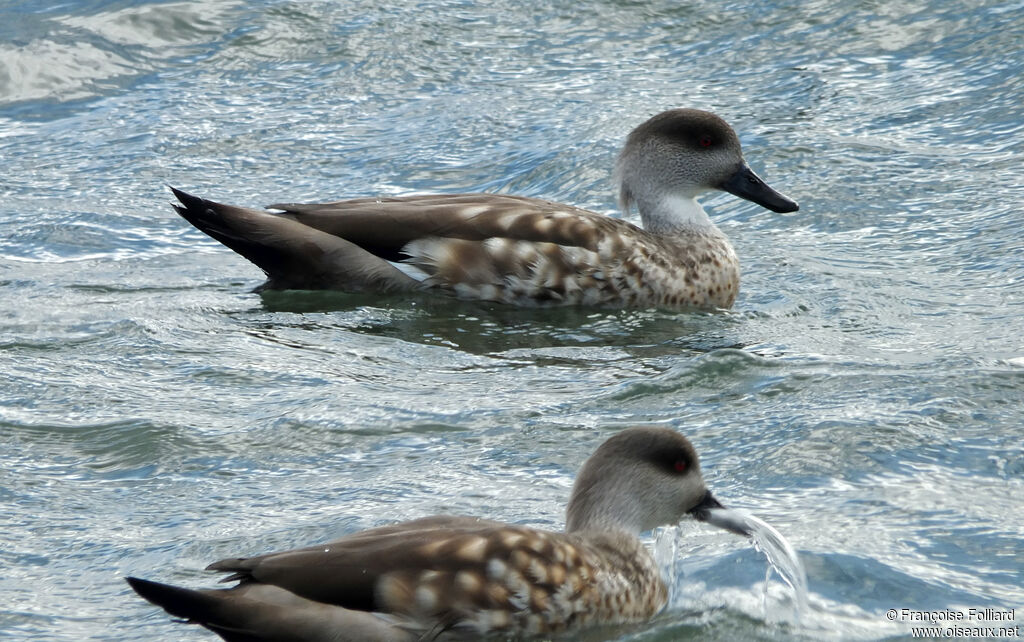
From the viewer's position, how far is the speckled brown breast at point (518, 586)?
546 centimetres

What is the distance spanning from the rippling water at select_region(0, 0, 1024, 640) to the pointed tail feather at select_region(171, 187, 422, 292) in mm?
168

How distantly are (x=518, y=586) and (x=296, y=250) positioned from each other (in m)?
4.72

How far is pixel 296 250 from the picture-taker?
32.7 ft

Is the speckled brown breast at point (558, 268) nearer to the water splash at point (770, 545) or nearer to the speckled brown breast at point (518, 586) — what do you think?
the water splash at point (770, 545)

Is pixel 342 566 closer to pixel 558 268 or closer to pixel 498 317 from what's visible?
pixel 498 317

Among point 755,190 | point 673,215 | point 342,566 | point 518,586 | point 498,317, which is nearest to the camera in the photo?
point 342,566

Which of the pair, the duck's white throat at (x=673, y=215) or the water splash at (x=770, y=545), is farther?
the duck's white throat at (x=673, y=215)

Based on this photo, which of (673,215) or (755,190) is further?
(755,190)

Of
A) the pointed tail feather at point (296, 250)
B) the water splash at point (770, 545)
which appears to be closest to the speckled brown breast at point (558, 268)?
the pointed tail feather at point (296, 250)

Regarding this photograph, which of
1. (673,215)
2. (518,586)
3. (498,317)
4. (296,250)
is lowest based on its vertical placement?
(498,317)

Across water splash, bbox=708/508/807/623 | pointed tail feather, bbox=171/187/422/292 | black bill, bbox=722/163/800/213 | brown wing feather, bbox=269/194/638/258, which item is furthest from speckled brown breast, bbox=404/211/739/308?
water splash, bbox=708/508/807/623

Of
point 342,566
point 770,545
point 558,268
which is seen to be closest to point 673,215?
point 558,268

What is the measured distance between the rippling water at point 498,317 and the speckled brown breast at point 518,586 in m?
0.17

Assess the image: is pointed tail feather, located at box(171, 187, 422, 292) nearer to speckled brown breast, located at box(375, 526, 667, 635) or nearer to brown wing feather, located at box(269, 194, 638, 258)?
brown wing feather, located at box(269, 194, 638, 258)
